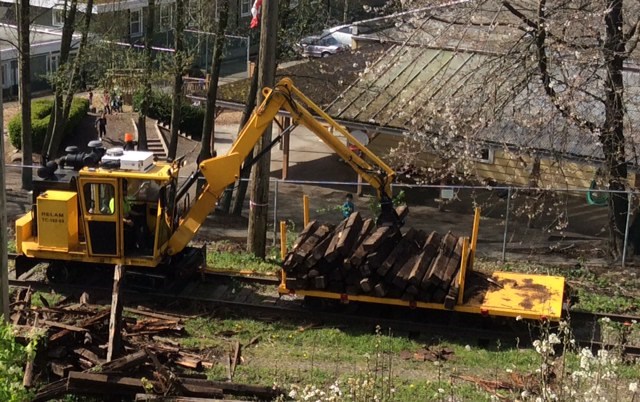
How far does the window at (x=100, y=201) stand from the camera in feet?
55.6

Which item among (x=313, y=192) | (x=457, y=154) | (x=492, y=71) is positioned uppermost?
(x=492, y=71)

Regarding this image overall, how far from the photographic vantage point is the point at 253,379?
13.8 m

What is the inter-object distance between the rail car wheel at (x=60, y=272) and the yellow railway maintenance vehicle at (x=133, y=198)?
11.0 inches

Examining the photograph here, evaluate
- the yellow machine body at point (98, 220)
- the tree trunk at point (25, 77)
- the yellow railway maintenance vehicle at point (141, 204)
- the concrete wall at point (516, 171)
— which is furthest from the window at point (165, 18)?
the yellow machine body at point (98, 220)

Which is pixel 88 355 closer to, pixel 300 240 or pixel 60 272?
pixel 300 240

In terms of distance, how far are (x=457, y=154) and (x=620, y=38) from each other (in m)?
4.54

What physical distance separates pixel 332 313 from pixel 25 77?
1575 centimetres

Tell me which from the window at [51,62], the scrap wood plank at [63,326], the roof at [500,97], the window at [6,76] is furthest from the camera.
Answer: the window at [51,62]

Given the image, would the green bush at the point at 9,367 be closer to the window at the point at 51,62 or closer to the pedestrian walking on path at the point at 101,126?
the pedestrian walking on path at the point at 101,126

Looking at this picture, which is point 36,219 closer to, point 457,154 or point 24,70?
point 457,154

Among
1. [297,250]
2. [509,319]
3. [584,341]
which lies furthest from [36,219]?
[584,341]

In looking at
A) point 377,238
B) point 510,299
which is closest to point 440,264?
point 377,238

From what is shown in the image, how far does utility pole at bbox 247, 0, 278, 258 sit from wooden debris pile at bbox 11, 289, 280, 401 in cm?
493

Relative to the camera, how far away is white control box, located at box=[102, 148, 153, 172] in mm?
17109
